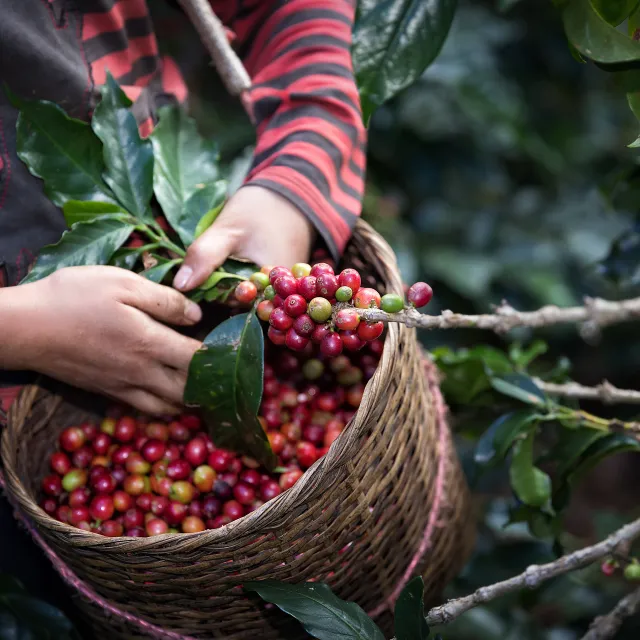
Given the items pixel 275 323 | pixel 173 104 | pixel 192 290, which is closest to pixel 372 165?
pixel 173 104

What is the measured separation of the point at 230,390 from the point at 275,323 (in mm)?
143

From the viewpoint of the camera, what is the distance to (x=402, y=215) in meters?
1.87

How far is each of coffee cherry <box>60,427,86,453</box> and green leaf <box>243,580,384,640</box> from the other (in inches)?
13.2

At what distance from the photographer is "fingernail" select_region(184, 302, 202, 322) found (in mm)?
771

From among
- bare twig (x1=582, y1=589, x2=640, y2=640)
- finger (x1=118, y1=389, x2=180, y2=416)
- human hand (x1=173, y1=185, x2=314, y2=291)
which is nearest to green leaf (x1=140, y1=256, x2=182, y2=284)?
human hand (x1=173, y1=185, x2=314, y2=291)

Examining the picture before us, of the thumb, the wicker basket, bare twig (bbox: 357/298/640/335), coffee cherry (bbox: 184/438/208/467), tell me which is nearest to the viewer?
bare twig (bbox: 357/298/640/335)

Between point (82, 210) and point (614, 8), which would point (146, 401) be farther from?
point (614, 8)

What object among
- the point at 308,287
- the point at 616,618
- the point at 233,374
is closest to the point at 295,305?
the point at 308,287

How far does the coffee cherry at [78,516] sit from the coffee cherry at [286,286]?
1.23ft

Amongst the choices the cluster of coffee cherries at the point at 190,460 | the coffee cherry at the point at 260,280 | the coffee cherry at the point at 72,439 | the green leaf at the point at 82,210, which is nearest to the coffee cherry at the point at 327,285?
the coffee cherry at the point at 260,280

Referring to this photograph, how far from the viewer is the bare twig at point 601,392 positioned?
75cm

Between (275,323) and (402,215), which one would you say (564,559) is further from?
(402,215)

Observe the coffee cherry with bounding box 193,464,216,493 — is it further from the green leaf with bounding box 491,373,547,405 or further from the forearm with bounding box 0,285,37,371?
the green leaf with bounding box 491,373,547,405

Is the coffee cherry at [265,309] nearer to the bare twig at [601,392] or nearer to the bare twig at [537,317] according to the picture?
the bare twig at [537,317]
